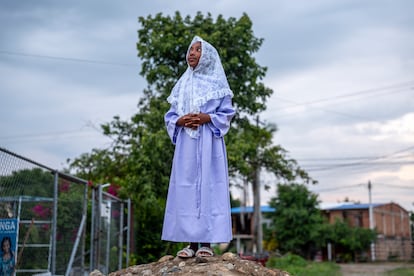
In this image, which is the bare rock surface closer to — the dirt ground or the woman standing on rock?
the woman standing on rock

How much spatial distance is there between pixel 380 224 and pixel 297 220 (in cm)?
1140

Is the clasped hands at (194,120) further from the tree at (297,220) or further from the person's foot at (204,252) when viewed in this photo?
the tree at (297,220)

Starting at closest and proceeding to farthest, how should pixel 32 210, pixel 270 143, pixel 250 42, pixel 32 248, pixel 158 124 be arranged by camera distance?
pixel 32 248 → pixel 32 210 → pixel 158 124 → pixel 250 42 → pixel 270 143

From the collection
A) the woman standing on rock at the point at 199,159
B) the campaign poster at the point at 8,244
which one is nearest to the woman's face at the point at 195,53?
the woman standing on rock at the point at 199,159

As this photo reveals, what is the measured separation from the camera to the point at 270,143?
62.2 feet

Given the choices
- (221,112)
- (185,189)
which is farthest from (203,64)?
(185,189)

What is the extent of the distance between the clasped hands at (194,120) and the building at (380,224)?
94.5ft

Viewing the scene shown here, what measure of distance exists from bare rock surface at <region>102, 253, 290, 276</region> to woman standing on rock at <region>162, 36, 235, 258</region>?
153 mm

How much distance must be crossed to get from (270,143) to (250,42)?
593 cm

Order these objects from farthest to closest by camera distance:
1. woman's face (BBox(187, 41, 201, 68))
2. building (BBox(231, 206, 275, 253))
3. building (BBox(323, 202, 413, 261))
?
building (BBox(323, 202, 413, 261)) < building (BBox(231, 206, 275, 253)) < woman's face (BBox(187, 41, 201, 68))

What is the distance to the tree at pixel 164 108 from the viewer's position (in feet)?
40.8

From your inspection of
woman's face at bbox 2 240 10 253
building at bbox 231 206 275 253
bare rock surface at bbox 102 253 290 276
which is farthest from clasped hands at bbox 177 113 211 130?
building at bbox 231 206 275 253

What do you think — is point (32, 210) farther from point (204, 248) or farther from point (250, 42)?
point (250, 42)

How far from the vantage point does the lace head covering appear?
5.50 meters
